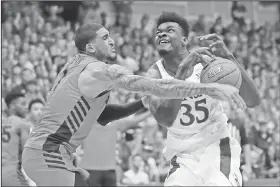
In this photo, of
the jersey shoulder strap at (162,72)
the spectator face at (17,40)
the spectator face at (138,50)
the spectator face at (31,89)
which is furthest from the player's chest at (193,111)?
the spectator face at (138,50)

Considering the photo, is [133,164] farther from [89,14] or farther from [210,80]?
[89,14]

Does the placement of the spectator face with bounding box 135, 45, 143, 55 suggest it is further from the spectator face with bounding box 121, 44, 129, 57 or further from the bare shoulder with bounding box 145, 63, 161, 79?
the bare shoulder with bounding box 145, 63, 161, 79

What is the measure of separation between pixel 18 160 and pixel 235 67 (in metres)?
3.59

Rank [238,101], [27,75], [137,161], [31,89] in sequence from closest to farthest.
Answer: [238,101]
[137,161]
[31,89]
[27,75]

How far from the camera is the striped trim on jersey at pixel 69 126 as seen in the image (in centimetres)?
471

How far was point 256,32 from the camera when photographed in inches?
864

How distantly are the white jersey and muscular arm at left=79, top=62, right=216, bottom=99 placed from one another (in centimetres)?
67

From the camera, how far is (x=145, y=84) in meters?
4.39

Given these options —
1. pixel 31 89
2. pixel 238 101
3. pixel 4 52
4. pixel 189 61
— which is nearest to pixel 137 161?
pixel 31 89

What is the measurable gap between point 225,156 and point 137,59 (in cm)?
1142

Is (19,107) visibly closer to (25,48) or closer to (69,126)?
(69,126)

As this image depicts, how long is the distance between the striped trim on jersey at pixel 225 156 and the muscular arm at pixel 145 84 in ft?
2.99

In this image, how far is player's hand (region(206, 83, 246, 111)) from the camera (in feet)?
12.9

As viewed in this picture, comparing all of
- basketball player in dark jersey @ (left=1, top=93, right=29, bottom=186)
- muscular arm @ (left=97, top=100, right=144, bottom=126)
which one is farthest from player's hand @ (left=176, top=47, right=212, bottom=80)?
basketball player in dark jersey @ (left=1, top=93, right=29, bottom=186)
